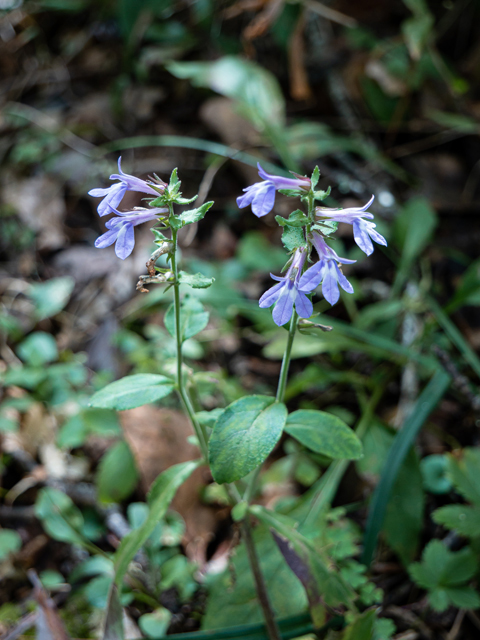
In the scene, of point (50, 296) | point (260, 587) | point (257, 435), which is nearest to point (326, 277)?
point (257, 435)

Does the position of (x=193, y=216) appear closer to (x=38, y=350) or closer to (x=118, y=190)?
(x=118, y=190)

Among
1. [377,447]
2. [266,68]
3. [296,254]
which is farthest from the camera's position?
[266,68]

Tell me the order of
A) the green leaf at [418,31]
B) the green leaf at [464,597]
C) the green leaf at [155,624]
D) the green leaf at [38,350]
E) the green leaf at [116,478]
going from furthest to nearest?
the green leaf at [418,31]
the green leaf at [38,350]
the green leaf at [116,478]
the green leaf at [155,624]
the green leaf at [464,597]

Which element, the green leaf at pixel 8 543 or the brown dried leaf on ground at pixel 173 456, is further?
the brown dried leaf on ground at pixel 173 456

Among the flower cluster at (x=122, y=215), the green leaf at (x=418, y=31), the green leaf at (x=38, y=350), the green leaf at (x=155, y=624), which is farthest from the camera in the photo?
the green leaf at (x=418, y=31)

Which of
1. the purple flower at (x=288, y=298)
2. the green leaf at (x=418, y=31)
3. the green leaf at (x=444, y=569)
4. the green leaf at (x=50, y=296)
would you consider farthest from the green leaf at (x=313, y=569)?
the green leaf at (x=418, y=31)

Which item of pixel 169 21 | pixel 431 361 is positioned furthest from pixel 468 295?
pixel 169 21

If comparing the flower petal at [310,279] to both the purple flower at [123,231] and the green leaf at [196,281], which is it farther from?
the purple flower at [123,231]

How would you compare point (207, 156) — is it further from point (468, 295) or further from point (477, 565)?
point (477, 565)
